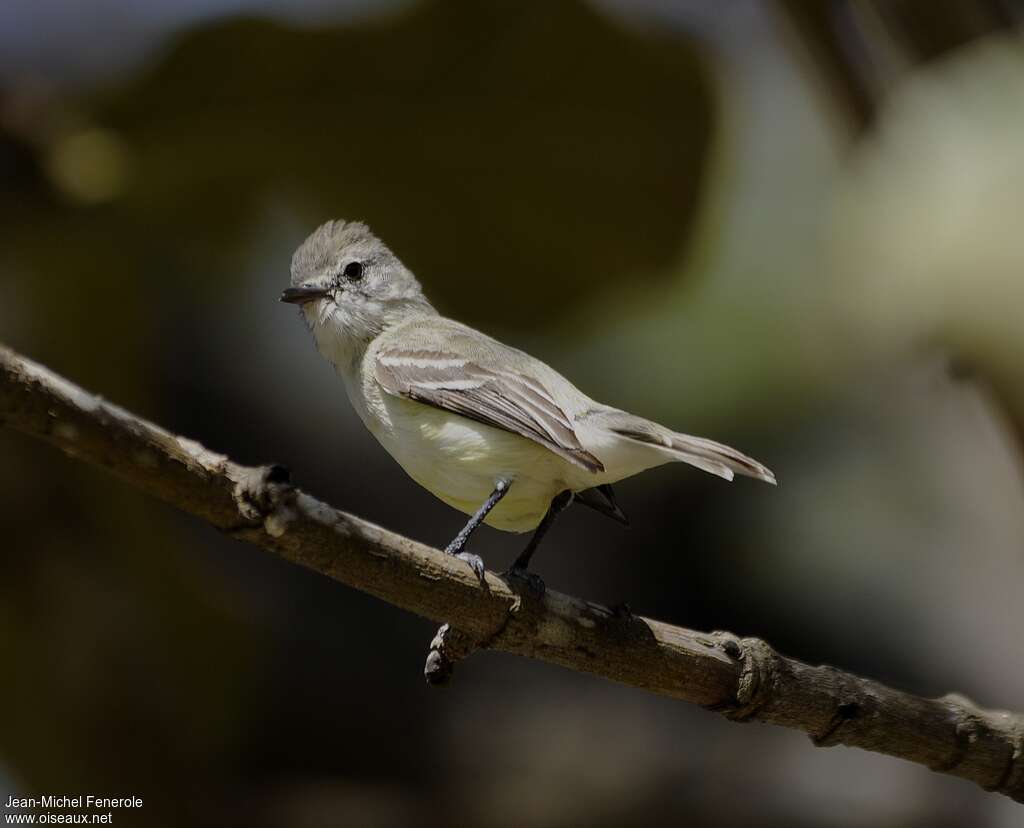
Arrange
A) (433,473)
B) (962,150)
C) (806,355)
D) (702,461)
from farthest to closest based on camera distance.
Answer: (806,355), (433,473), (702,461), (962,150)

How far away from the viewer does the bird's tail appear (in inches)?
105

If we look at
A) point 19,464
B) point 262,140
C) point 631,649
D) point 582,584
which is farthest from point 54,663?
point 631,649

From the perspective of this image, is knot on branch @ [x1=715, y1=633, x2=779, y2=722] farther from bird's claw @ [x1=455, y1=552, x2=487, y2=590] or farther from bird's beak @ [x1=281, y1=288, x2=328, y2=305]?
bird's beak @ [x1=281, y1=288, x2=328, y2=305]

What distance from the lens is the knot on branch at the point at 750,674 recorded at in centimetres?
258

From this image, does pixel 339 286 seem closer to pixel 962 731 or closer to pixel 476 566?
pixel 476 566

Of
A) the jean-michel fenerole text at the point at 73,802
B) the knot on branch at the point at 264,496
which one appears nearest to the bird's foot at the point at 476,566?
the knot on branch at the point at 264,496

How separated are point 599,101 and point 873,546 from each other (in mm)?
3071

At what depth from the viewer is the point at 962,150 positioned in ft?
7.54

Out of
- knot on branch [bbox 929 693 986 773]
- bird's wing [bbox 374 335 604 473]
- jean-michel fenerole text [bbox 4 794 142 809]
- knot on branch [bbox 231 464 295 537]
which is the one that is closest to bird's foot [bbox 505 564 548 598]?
bird's wing [bbox 374 335 604 473]

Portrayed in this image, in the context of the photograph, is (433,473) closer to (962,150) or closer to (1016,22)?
(962,150)

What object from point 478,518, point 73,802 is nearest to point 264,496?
point 478,518

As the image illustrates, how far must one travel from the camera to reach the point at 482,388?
122 inches

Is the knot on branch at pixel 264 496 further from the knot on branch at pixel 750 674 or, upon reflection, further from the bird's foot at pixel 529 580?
the knot on branch at pixel 750 674

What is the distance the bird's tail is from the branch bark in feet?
1.23
